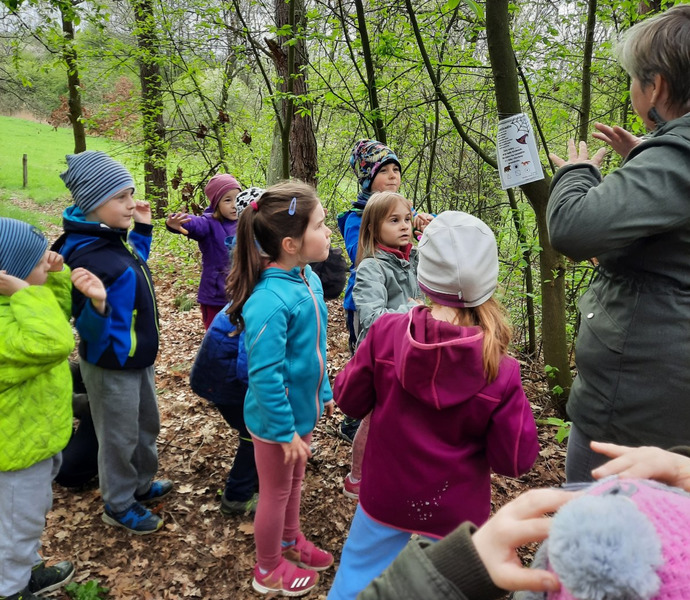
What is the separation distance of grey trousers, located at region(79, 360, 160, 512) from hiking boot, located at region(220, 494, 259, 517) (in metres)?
0.56

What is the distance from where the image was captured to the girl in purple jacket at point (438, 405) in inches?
63.6

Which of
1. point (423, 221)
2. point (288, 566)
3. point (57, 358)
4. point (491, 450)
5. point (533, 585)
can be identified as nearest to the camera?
point (533, 585)

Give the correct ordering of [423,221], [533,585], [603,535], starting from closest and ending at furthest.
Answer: [603,535] < [533,585] < [423,221]

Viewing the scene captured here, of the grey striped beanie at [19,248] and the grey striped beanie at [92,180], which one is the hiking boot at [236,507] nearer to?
the grey striped beanie at [19,248]

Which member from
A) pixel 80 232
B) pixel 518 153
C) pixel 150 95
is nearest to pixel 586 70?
pixel 518 153

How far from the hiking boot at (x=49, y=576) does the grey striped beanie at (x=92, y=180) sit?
1.92 metres

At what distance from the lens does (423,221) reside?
3.40m

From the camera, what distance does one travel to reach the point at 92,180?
260 cm

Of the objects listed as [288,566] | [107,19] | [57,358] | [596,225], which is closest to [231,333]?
[57,358]

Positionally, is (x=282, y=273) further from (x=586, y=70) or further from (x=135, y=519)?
(x=586, y=70)

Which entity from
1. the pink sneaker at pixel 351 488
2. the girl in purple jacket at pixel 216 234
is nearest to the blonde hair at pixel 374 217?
the pink sneaker at pixel 351 488

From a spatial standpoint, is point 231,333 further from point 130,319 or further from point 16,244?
point 16,244

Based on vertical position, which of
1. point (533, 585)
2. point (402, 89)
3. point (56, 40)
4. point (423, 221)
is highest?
point (56, 40)

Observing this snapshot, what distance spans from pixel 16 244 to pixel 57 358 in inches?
22.5
